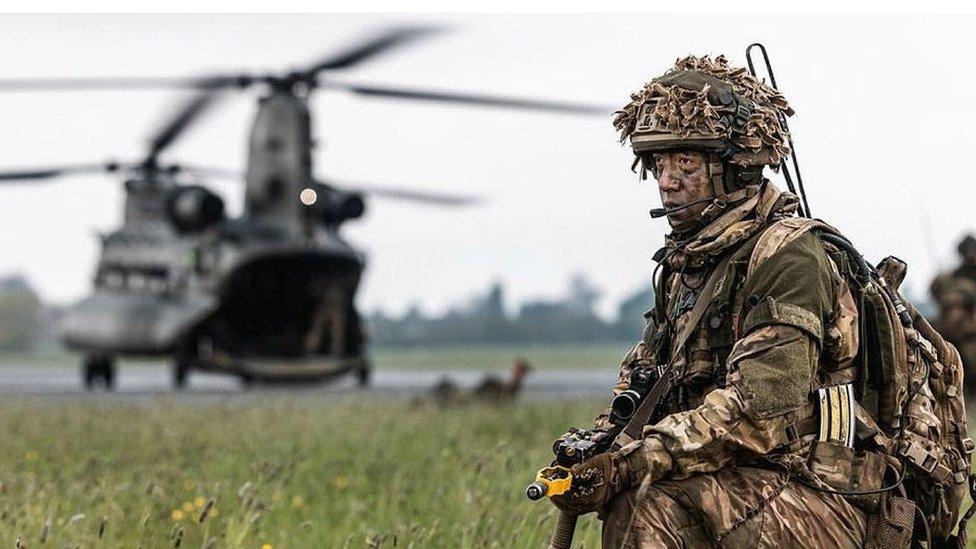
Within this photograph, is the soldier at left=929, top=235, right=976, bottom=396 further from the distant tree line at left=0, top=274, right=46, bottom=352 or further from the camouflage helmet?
the distant tree line at left=0, top=274, right=46, bottom=352

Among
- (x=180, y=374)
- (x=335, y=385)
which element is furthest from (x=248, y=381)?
(x=335, y=385)

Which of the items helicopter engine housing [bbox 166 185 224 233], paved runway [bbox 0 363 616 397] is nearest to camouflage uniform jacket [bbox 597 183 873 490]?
paved runway [bbox 0 363 616 397]

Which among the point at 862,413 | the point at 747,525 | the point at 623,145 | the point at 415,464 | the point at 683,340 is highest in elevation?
the point at 623,145

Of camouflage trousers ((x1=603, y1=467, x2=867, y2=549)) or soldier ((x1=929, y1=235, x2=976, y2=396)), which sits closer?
camouflage trousers ((x1=603, y1=467, x2=867, y2=549))

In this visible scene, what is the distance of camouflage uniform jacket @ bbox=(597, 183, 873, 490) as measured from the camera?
321 cm

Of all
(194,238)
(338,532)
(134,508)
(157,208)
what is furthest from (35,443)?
(157,208)

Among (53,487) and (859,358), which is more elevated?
(859,358)

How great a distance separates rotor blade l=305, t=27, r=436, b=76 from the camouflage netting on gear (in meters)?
15.1

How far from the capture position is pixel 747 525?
3229mm

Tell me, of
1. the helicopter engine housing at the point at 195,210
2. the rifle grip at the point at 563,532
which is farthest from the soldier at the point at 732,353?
the helicopter engine housing at the point at 195,210

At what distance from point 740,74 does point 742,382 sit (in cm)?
92

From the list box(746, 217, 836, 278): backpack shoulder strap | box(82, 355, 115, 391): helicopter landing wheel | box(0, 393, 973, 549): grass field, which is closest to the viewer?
box(746, 217, 836, 278): backpack shoulder strap

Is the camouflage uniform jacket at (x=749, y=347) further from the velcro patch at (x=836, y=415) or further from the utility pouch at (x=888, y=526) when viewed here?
the utility pouch at (x=888, y=526)

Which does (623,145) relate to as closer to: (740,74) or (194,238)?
(740,74)
